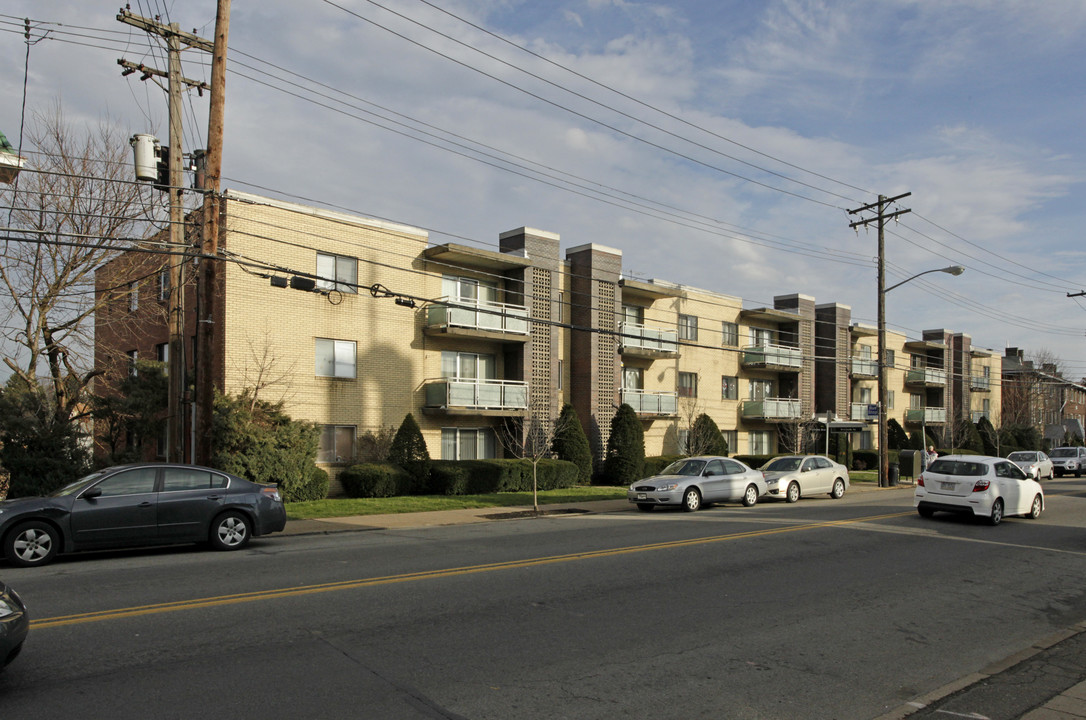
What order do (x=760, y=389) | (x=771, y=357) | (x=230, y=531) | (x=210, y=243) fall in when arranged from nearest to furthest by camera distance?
1. (x=230, y=531)
2. (x=210, y=243)
3. (x=771, y=357)
4. (x=760, y=389)

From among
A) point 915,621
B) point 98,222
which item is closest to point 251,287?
point 98,222

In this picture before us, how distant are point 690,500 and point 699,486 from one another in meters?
0.47

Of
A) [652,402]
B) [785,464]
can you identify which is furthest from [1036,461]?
[785,464]

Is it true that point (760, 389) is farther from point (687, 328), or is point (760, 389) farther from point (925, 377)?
point (925, 377)

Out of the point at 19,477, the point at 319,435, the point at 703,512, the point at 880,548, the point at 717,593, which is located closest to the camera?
the point at 717,593

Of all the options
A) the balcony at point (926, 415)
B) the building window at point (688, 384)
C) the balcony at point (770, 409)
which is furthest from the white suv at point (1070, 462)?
the building window at point (688, 384)

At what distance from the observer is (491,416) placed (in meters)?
29.0

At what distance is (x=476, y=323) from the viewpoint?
27719 millimetres

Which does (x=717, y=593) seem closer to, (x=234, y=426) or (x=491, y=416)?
(x=234, y=426)

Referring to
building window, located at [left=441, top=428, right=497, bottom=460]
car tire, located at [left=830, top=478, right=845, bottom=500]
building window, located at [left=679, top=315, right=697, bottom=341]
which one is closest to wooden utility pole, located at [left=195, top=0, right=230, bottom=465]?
building window, located at [left=441, top=428, right=497, bottom=460]

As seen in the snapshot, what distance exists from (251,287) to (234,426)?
16.4 feet

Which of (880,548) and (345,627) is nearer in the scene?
(345,627)

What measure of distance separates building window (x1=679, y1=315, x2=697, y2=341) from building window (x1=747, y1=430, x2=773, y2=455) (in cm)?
688

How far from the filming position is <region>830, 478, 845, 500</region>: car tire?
85.5 ft
